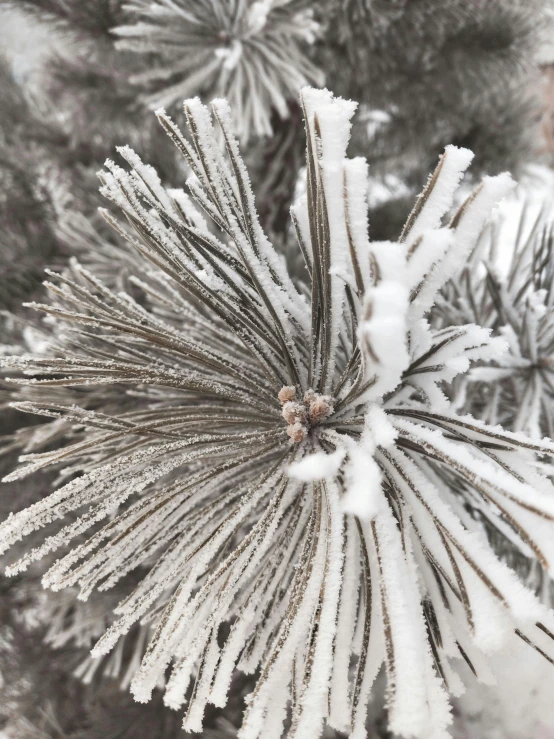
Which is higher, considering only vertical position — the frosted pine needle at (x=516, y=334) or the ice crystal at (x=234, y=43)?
the ice crystal at (x=234, y=43)

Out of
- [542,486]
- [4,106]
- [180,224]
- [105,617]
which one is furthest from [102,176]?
[4,106]

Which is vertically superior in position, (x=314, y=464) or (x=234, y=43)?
(x=234, y=43)

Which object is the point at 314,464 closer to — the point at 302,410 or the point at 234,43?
the point at 302,410

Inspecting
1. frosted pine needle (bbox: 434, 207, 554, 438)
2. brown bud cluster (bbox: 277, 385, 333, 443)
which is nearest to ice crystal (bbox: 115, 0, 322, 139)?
frosted pine needle (bbox: 434, 207, 554, 438)

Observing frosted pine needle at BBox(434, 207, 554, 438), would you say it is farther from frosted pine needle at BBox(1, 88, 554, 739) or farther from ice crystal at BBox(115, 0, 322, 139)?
ice crystal at BBox(115, 0, 322, 139)

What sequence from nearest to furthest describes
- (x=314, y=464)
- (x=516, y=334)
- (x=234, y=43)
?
(x=314, y=464) → (x=516, y=334) → (x=234, y=43)

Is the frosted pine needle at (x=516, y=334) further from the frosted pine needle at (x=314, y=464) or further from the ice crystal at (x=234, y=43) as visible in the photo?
the ice crystal at (x=234, y=43)

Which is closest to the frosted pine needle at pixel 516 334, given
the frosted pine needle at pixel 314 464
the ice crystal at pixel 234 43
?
the frosted pine needle at pixel 314 464

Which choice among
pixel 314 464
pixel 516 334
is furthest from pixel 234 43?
pixel 314 464
